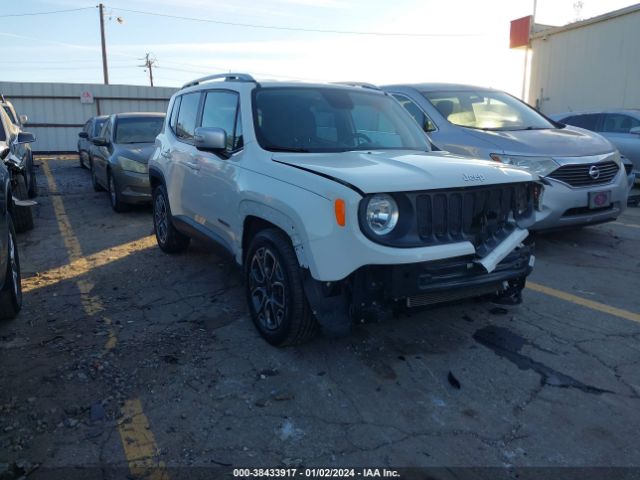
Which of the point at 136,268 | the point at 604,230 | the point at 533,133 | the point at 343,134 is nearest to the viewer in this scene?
the point at 343,134

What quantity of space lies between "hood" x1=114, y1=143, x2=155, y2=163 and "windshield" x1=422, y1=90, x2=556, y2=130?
4630 mm

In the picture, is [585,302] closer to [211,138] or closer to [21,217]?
[211,138]

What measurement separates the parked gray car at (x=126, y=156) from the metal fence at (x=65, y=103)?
1488 cm

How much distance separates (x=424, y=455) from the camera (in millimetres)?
2691

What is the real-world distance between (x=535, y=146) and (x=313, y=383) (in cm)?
410

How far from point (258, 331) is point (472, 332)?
1.67m

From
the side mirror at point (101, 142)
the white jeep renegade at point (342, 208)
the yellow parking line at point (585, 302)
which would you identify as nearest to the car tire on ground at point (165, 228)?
the white jeep renegade at point (342, 208)

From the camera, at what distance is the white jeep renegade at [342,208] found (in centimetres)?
309

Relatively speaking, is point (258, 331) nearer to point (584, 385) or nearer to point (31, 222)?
point (584, 385)

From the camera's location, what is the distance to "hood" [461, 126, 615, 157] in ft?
19.5

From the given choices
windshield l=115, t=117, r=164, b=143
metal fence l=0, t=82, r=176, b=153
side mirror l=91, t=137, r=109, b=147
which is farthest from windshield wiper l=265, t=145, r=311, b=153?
metal fence l=0, t=82, r=176, b=153

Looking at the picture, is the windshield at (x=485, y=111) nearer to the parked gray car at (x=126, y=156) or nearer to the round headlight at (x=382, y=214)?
the round headlight at (x=382, y=214)

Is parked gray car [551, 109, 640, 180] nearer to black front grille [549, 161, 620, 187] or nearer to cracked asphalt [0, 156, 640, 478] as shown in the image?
black front grille [549, 161, 620, 187]

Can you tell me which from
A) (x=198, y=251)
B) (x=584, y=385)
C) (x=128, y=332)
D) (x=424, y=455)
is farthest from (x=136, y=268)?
(x=584, y=385)
